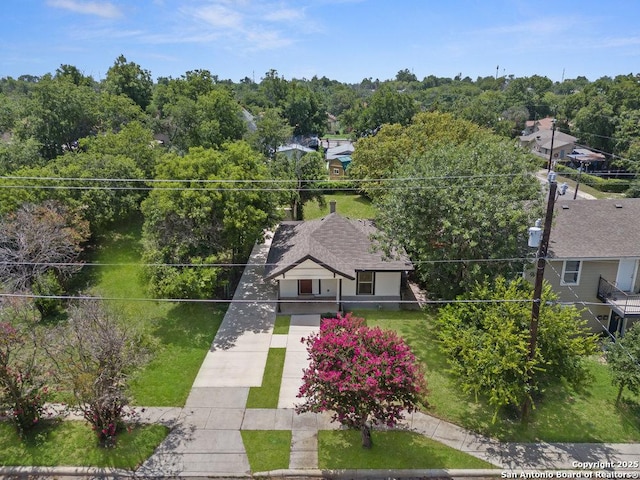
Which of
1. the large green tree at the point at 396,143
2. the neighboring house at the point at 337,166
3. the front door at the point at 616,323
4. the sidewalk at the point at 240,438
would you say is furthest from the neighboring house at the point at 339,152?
the sidewalk at the point at 240,438

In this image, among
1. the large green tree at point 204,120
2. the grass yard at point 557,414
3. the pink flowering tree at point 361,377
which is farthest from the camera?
the large green tree at point 204,120

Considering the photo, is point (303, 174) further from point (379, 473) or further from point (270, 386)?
point (379, 473)

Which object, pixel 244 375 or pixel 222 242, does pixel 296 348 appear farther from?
pixel 222 242

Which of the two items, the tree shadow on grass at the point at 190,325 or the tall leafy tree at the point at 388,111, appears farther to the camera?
the tall leafy tree at the point at 388,111

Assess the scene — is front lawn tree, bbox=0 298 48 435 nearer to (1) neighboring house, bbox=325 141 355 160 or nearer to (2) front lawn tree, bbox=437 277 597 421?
(2) front lawn tree, bbox=437 277 597 421

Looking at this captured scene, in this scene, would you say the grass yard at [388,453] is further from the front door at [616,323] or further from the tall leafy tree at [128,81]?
the tall leafy tree at [128,81]

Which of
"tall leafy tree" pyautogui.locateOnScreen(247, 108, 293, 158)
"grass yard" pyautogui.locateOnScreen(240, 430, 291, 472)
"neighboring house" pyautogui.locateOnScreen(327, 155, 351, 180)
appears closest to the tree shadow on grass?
→ "grass yard" pyautogui.locateOnScreen(240, 430, 291, 472)

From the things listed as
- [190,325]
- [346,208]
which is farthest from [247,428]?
[346,208]
